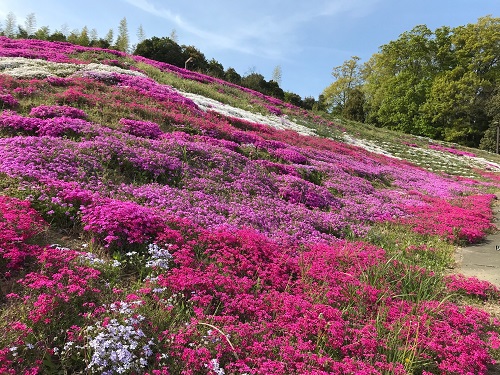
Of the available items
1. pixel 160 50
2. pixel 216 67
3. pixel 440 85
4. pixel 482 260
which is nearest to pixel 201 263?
pixel 482 260

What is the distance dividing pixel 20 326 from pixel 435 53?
7815 cm

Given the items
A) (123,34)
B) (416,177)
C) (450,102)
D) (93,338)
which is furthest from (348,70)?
(93,338)

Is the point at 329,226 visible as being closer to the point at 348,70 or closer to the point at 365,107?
the point at 365,107

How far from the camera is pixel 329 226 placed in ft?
34.4

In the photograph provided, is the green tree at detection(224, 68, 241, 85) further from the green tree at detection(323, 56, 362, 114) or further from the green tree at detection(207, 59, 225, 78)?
the green tree at detection(323, 56, 362, 114)

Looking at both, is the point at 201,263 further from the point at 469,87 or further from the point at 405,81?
the point at 405,81

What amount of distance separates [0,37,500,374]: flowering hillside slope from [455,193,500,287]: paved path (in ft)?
1.39

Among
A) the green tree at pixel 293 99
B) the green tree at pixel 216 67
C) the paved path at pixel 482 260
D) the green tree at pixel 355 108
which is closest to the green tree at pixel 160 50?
the green tree at pixel 216 67

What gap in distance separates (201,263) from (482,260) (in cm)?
798

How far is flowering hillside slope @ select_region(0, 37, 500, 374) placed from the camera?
4.27m

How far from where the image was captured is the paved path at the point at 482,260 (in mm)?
8539

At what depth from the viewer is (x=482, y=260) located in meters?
9.56

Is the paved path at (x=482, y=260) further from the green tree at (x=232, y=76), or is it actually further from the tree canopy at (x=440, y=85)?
the tree canopy at (x=440, y=85)

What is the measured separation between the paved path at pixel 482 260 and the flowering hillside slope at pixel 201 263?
16.7 inches
